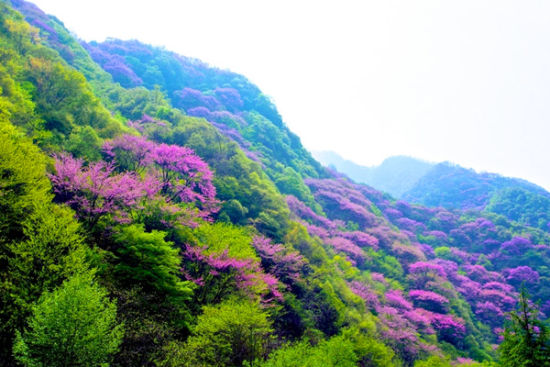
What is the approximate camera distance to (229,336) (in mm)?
18359

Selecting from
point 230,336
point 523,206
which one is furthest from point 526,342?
point 523,206

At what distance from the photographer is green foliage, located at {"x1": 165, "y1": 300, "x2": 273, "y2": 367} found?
17297 millimetres

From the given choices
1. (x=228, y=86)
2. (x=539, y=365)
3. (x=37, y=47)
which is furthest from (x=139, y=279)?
(x=228, y=86)

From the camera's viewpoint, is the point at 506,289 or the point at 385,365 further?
the point at 506,289

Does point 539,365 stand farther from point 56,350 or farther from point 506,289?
point 506,289

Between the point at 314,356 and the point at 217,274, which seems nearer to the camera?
the point at 314,356

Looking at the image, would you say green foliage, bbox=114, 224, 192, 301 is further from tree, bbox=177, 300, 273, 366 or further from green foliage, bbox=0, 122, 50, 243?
green foliage, bbox=0, 122, 50, 243

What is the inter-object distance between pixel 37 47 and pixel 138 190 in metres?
30.9

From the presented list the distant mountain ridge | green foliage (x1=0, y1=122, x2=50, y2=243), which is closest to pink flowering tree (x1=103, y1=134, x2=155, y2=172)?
green foliage (x1=0, y1=122, x2=50, y2=243)

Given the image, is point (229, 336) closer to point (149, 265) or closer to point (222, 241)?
point (149, 265)

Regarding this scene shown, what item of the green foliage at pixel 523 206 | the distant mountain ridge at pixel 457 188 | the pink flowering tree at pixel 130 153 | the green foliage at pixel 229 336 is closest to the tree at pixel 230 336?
the green foliage at pixel 229 336

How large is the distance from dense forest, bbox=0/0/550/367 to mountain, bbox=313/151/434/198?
83.1 m

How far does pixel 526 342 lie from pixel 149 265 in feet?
65.1

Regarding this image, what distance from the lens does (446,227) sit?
7344 cm
